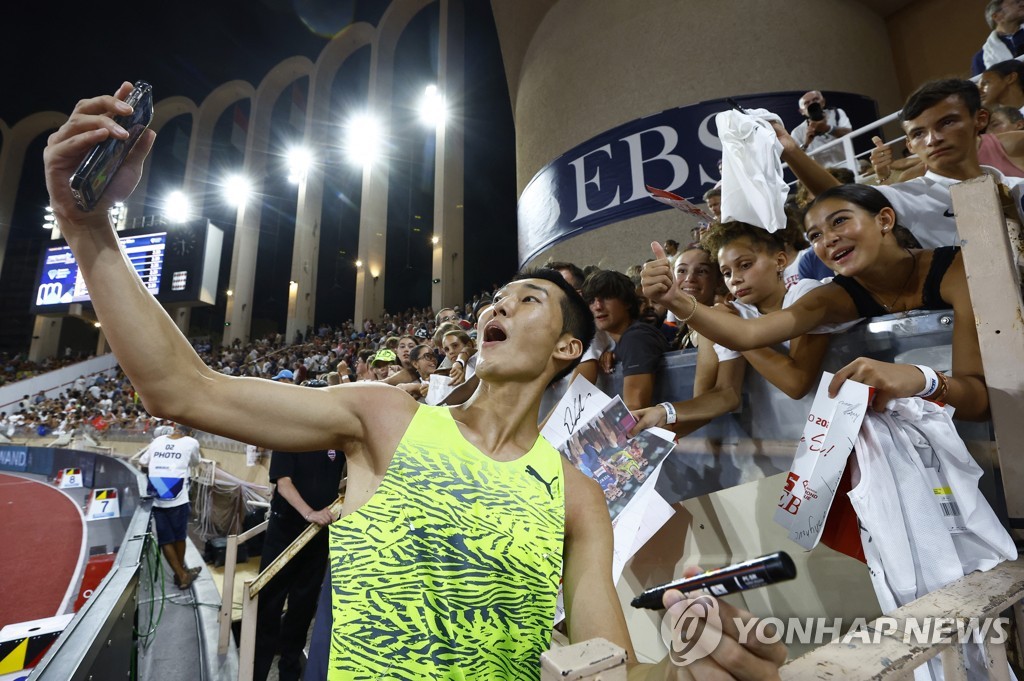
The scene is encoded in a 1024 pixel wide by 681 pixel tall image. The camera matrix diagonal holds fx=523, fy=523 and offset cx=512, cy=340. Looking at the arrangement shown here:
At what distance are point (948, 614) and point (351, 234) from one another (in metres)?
31.2

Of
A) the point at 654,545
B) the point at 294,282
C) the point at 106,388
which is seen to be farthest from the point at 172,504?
the point at 106,388

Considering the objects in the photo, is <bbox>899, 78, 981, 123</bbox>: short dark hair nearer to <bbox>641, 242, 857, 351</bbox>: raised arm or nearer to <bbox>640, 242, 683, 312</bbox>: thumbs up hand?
<bbox>641, 242, 857, 351</bbox>: raised arm

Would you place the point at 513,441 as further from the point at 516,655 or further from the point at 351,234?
the point at 351,234

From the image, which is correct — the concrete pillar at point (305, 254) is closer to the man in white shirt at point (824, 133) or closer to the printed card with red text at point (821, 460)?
the man in white shirt at point (824, 133)

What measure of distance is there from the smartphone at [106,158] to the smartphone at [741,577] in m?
1.30

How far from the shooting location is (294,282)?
25547mm

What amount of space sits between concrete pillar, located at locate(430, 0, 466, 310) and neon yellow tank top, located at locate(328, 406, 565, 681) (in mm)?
18332

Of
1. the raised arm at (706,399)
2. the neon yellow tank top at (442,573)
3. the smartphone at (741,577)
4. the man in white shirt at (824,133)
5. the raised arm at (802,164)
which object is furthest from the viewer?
the man in white shirt at (824,133)

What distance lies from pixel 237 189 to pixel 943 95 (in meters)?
32.5

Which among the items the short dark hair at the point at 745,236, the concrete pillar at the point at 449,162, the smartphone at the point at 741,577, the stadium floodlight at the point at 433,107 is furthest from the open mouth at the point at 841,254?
the stadium floodlight at the point at 433,107

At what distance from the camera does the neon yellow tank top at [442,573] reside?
4.00ft

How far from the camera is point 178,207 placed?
1211 inches

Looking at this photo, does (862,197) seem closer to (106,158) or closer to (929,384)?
(929,384)
